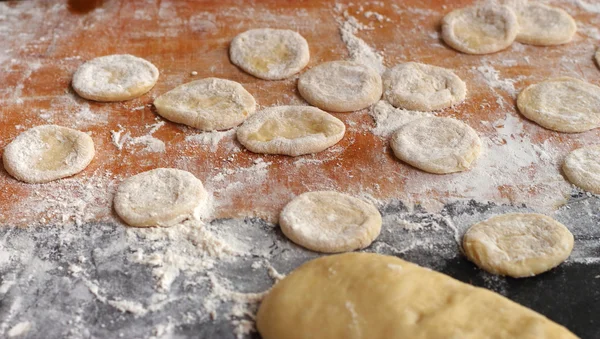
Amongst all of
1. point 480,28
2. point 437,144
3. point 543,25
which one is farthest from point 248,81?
point 543,25

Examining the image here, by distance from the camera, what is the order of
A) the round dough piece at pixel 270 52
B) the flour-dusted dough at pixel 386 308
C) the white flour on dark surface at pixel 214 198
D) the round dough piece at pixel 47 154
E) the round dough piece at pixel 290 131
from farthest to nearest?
the round dough piece at pixel 270 52, the round dough piece at pixel 290 131, the round dough piece at pixel 47 154, the white flour on dark surface at pixel 214 198, the flour-dusted dough at pixel 386 308

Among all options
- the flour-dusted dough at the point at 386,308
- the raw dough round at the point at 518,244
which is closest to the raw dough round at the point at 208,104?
the flour-dusted dough at the point at 386,308

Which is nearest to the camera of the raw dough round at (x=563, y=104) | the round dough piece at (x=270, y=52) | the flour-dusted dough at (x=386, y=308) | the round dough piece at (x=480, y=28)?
the flour-dusted dough at (x=386, y=308)

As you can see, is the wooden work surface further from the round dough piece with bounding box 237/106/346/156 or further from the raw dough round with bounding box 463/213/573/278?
the raw dough round with bounding box 463/213/573/278

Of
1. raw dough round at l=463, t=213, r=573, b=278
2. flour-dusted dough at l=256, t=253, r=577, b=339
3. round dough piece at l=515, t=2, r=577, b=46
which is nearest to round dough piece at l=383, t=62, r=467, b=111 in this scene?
round dough piece at l=515, t=2, r=577, b=46

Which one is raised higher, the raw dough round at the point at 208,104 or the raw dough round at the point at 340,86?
the raw dough round at the point at 340,86

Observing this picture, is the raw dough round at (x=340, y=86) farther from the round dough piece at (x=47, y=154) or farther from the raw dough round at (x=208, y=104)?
the round dough piece at (x=47, y=154)
